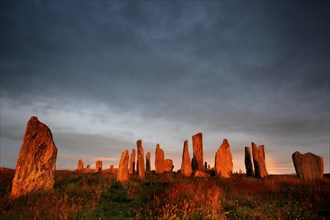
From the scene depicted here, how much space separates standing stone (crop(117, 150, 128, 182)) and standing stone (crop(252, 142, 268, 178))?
56.0ft

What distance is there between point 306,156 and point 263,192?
12318 millimetres

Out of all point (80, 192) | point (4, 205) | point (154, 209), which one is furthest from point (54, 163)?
point (154, 209)

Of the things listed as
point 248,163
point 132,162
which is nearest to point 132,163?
point 132,162

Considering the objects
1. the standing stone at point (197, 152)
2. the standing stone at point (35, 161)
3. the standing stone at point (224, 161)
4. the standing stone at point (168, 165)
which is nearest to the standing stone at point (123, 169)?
the standing stone at point (35, 161)

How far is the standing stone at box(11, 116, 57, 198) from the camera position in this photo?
11.3 metres

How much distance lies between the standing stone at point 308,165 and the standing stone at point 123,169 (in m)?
16.8

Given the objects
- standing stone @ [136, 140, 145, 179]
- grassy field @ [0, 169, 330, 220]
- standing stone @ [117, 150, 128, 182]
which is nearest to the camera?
grassy field @ [0, 169, 330, 220]

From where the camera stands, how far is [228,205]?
34.5ft

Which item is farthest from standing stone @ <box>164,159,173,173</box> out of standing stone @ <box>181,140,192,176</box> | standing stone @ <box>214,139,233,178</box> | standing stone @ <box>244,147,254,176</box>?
standing stone @ <box>244,147,254,176</box>

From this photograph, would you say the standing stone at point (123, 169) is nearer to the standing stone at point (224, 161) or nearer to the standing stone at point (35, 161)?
the standing stone at point (35, 161)

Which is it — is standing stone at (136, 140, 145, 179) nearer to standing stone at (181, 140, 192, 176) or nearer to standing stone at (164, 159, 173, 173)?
standing stone at (181, 140, 192, 176)

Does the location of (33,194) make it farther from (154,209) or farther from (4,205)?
(154,209)

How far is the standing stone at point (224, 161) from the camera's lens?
25.9 metres

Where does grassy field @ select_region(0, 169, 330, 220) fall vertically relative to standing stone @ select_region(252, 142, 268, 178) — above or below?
below
